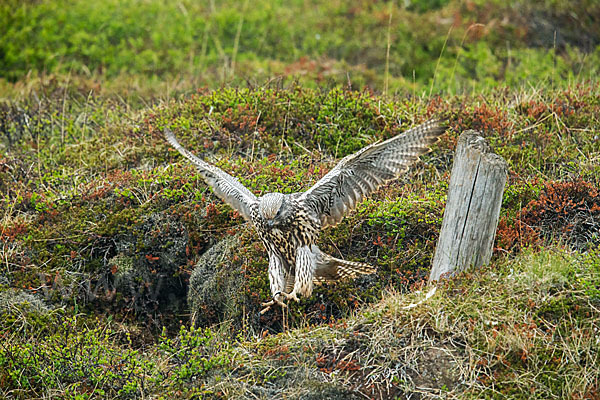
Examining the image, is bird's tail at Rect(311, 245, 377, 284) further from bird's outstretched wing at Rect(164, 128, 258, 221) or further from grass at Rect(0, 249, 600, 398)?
bird's outstretched wing at Rect(164, 128, 258, 221)

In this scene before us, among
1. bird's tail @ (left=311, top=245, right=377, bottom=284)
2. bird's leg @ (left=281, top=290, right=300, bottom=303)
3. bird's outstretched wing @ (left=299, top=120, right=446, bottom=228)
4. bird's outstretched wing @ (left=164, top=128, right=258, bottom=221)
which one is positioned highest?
bird's outstretched wing @ (left=299, top=120, right=446, bottom=228)

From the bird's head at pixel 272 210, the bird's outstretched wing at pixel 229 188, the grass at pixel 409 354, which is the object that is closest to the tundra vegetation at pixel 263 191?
the grass at pixel 409 354

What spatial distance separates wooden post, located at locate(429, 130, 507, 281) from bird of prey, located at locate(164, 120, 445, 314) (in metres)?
0.54

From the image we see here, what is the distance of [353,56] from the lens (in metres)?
11.6

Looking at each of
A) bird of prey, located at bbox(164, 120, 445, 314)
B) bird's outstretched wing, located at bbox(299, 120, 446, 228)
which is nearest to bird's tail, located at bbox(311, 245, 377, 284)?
bird of prey, located at bbox(164, 120, 445, 314)

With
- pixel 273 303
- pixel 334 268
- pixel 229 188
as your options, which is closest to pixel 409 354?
pixel 334 268

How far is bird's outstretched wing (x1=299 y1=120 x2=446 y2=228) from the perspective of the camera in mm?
5570

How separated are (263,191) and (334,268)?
143cm

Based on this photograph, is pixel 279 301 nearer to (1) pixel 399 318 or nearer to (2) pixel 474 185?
(1) pixel 399 318

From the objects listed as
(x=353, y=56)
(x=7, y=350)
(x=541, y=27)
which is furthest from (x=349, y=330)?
(x=541, y=27)

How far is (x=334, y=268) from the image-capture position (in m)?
5.83

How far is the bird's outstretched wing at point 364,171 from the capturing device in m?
5.57

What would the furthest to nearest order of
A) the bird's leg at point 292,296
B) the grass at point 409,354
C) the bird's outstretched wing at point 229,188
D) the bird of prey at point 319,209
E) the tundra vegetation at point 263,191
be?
the bird's outstretched wing at point 229,188 < the bird's leg at point 292,296 < the bird of prey at point 319,209 < the tundra vegetation at point 263,191 < the grass at point 409,354

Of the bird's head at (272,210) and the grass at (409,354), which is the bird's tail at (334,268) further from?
the bird's head at (272,210)
